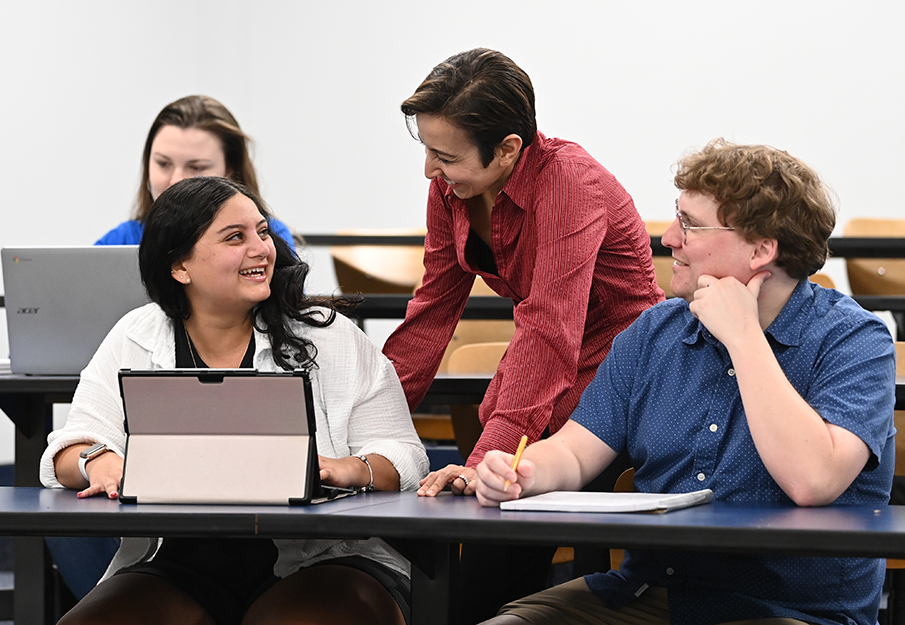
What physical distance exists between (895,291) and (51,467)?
9.55ft

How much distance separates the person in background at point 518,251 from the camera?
1483mm

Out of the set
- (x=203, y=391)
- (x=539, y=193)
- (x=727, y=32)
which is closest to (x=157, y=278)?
(x=203, y=391)

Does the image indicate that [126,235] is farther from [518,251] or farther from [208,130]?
[518,251]

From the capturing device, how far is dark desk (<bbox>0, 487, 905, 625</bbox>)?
934 mm

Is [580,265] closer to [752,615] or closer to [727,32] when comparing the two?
[752,615]

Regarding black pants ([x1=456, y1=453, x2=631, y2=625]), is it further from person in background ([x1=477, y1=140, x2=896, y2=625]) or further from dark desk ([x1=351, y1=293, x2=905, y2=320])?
dark desk ([x1=351, y1=293, x2=905, y2=320])

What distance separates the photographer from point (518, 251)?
5.51ft

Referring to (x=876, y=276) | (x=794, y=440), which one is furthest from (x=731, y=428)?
(x=876, y=276)

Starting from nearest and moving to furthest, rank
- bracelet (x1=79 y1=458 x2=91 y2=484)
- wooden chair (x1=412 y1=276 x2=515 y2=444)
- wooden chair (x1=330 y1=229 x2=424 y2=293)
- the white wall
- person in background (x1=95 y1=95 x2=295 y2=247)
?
bracelet (x1=79 y1=458 x2=91 y2=484)
person in background (x1=95 y1=95 x2=295 y2=247)
wooden chair (x1=412 y1=276 x2=515 y2=444)
wooden chair (x1=330 y1=229 x2=424 y2=293)
the white wall

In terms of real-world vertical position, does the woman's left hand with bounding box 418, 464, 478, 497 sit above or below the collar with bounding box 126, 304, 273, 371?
below

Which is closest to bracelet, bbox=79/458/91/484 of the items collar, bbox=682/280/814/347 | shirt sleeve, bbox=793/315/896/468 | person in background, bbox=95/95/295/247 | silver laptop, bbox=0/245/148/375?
silver laptop, bbox=0/245/148/375

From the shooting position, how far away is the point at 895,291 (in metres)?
3.41

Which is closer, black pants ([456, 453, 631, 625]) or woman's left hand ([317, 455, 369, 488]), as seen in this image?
woman's left hand ([317, 455, 369, 488])

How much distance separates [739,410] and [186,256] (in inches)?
35.6
